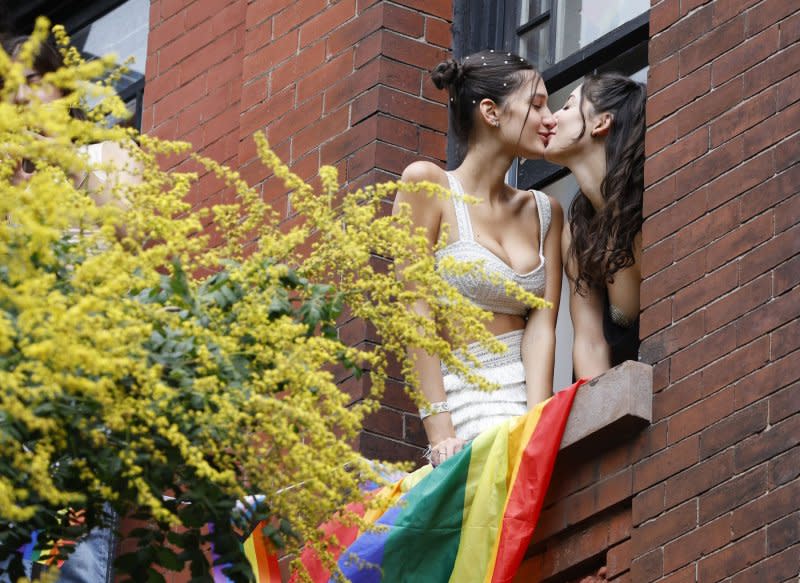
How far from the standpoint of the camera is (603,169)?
8.30 meters

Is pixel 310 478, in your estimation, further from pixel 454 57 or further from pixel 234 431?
pixel 454 57

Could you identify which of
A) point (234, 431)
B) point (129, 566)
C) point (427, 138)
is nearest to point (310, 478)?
point (234, 431)

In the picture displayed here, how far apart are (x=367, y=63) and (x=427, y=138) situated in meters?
0.42

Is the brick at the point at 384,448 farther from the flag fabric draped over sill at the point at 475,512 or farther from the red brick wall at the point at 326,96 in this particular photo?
the flag fabric draped over sill at the point at 475,512

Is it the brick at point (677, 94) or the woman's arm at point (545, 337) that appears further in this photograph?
the woman's arm at point (545, 337)

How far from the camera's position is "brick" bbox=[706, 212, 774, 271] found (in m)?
7.12

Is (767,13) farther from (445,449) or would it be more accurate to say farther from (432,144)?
(432,144)

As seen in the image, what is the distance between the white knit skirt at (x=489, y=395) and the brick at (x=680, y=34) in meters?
1.31

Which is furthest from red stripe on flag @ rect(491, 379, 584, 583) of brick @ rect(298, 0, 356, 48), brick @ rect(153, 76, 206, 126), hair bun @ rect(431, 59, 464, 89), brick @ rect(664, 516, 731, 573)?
brick @ rect(153, 76, 206, 126)

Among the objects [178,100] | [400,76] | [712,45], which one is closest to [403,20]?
[400,76]

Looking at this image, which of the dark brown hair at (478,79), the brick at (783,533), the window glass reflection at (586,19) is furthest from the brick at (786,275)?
the window glass reflection at (586,19)

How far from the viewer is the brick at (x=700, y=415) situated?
276 inches

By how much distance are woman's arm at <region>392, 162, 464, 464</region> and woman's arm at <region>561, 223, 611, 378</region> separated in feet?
1.74

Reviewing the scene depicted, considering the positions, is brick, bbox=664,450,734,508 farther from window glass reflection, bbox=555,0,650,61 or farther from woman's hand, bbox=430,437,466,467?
window glass reflection, bbox=555,0,650,61
